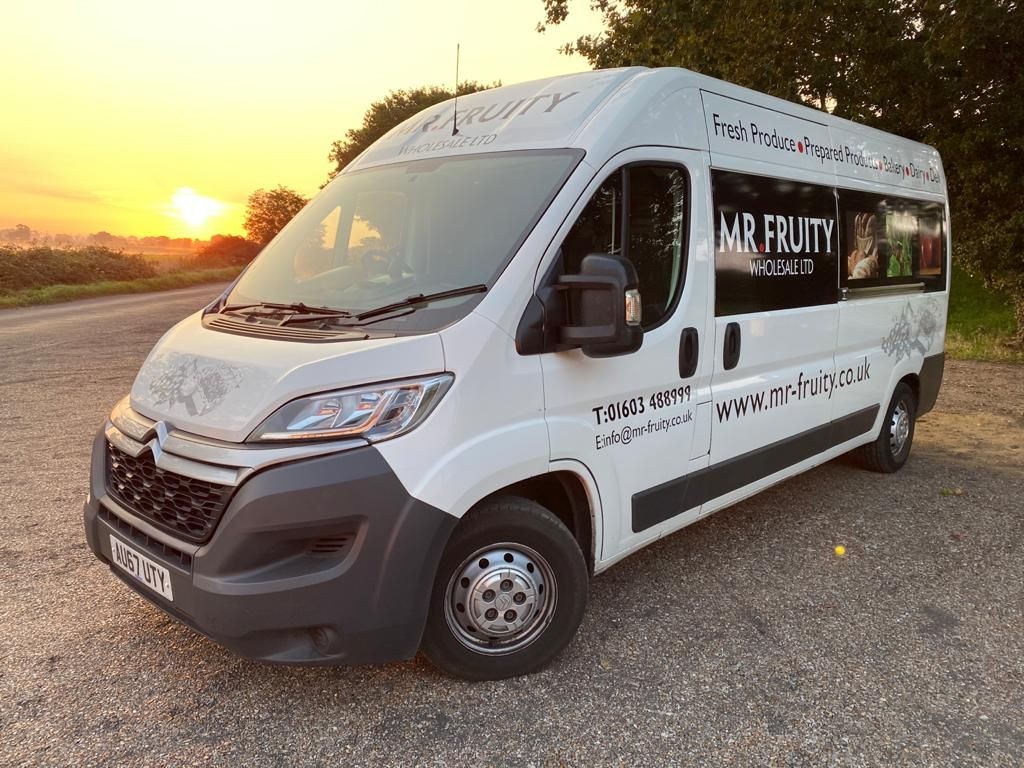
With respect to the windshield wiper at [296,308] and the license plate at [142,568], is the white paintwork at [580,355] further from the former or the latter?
the license plate at [142,568]

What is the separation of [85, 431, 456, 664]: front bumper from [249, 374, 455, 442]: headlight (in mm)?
78

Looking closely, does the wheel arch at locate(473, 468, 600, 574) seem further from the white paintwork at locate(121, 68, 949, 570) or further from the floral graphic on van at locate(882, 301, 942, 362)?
the floral graphic on van at locate(882, 301, 942, 362)

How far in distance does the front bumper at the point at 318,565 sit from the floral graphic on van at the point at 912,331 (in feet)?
12.9

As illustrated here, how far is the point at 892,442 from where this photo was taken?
558cm

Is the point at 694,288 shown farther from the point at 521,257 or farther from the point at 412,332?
the point at 412,332

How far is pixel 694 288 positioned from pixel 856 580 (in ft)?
5.77

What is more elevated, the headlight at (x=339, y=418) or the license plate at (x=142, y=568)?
the headlight at (x=339, y=418)

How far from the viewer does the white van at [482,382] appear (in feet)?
8.03

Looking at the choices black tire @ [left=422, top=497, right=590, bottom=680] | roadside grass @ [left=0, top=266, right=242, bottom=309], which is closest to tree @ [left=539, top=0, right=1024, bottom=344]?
black tire @ [left=422, top=497, right=590, bottom=680]

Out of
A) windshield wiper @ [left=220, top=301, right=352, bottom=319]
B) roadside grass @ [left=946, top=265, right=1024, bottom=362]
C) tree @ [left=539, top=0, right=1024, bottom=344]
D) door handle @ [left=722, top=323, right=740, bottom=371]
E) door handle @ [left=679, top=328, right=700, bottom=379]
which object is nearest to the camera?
windshield wiper @ [left=220, top=301, right=352, bottom=319]

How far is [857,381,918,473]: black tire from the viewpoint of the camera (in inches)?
215

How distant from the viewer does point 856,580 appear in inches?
151

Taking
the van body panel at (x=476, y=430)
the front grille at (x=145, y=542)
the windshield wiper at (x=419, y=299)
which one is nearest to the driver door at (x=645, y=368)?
the van body panel at (x=476, y=430)

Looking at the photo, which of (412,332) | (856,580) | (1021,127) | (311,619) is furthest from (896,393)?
(1021,127)
